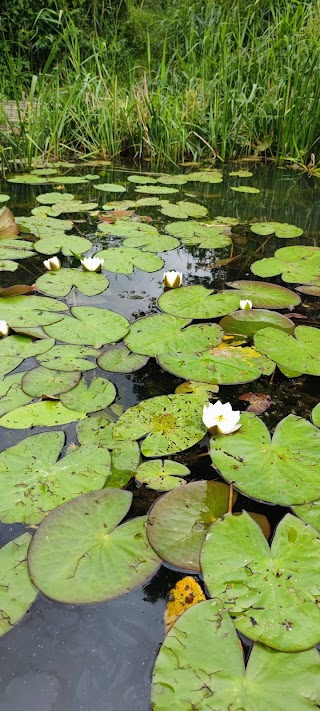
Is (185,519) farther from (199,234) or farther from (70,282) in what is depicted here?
(199,234)

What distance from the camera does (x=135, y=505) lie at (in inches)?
38.9

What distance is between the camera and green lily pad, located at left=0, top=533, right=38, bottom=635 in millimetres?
770

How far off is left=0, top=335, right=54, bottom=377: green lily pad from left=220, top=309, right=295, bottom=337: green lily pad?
0.58 metres

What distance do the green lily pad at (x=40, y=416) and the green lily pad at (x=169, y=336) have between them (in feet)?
1.07

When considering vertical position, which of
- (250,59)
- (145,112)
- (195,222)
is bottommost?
(195,222)

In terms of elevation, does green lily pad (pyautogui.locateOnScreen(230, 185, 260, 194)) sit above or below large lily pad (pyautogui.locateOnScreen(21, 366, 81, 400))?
above

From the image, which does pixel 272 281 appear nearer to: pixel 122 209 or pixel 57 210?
pixel 122 209

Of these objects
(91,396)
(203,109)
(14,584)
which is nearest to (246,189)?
(203,109)

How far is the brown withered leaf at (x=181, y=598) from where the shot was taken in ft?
2.60

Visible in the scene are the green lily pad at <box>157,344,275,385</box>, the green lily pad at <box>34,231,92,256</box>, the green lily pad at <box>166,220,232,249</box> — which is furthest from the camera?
the green lily pad at <box>166,220,232,249</box>

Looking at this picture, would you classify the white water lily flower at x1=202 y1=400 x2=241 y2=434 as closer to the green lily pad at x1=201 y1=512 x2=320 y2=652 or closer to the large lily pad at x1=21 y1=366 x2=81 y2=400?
the green lily pad at x1=201 y1=512 x2=320 y2=652

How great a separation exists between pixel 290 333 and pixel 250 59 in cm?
307

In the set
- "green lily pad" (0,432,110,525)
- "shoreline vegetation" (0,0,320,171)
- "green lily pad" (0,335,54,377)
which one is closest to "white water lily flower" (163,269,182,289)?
"green lily pad" (0,335,54,377)

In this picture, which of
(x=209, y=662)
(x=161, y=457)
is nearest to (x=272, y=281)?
(x=161, y=457)
